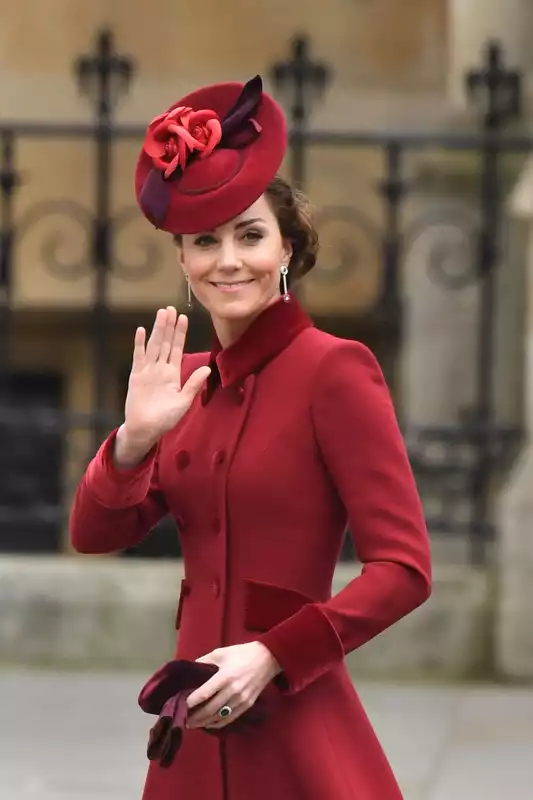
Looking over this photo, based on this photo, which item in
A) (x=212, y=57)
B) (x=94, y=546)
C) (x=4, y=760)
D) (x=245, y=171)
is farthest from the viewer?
(x=212, y=57)

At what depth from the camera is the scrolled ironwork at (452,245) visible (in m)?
5.92

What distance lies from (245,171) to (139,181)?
0.18 meters

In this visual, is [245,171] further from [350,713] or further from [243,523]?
[350,713]

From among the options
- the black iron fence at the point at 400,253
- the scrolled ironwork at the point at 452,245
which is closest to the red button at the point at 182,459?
the black iron fence at the point at 400,253

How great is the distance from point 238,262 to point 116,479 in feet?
1.23

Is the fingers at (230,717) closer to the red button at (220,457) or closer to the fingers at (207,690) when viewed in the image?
the fingers at (207,690)

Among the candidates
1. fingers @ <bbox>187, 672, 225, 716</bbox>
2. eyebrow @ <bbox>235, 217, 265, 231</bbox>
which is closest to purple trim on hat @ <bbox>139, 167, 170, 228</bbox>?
eyebrow @ <bbox>235, 217, 265, 231</bbox>

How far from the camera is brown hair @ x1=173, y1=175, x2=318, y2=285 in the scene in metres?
2.18

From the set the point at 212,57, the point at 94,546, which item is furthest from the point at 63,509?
the point at 94,546

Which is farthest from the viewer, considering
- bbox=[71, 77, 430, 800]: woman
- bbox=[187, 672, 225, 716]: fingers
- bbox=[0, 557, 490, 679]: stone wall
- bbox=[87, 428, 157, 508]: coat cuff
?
bbox=[0, 557, 490, 679]: stone wall

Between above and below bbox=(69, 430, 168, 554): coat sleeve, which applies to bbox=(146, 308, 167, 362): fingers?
above

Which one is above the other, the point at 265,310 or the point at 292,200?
the point at 292,200

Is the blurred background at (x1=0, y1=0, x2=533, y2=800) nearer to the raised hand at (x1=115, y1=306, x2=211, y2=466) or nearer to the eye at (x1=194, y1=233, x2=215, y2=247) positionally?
the raised hand at (x1=115, y1=306, x2=211, y2=466)

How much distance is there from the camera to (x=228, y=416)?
221cm
